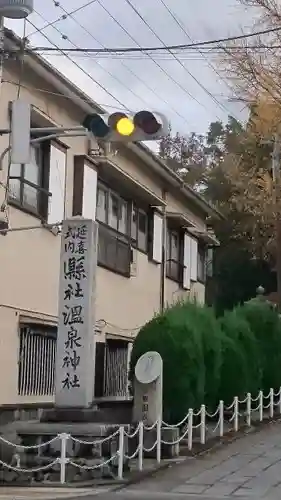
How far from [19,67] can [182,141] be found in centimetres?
4312

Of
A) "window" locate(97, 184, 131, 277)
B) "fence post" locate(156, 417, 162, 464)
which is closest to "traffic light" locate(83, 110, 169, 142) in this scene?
"fence post" locate(156, 417, 162, 464)

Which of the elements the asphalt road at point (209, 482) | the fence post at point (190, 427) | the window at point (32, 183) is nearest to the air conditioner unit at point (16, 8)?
the window at point (32, 183)

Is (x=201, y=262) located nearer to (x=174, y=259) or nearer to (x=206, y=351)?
(x=174, y=259)

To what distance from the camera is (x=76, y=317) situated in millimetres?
14641

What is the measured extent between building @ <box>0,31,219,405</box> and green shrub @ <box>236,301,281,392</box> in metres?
3.41

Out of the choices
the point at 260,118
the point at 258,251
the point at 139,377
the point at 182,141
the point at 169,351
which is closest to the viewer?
the point at 139,377

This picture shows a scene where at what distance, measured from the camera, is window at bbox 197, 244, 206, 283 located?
3353 centimetres

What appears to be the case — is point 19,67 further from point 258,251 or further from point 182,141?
point 182,141

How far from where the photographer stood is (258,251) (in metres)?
42.5

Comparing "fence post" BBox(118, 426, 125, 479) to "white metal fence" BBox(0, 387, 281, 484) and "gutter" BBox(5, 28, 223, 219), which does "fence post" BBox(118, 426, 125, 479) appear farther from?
"gutter" BBox(5, 28, 223, 219)

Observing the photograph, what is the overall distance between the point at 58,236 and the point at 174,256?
35.7 feet

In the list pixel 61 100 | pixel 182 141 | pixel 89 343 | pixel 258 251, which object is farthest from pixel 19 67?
pixel 182 141

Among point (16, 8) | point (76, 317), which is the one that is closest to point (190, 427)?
point (76, 317)

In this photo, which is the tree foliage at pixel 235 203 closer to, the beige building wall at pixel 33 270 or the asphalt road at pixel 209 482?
the beige building wall at pixel 33 270
